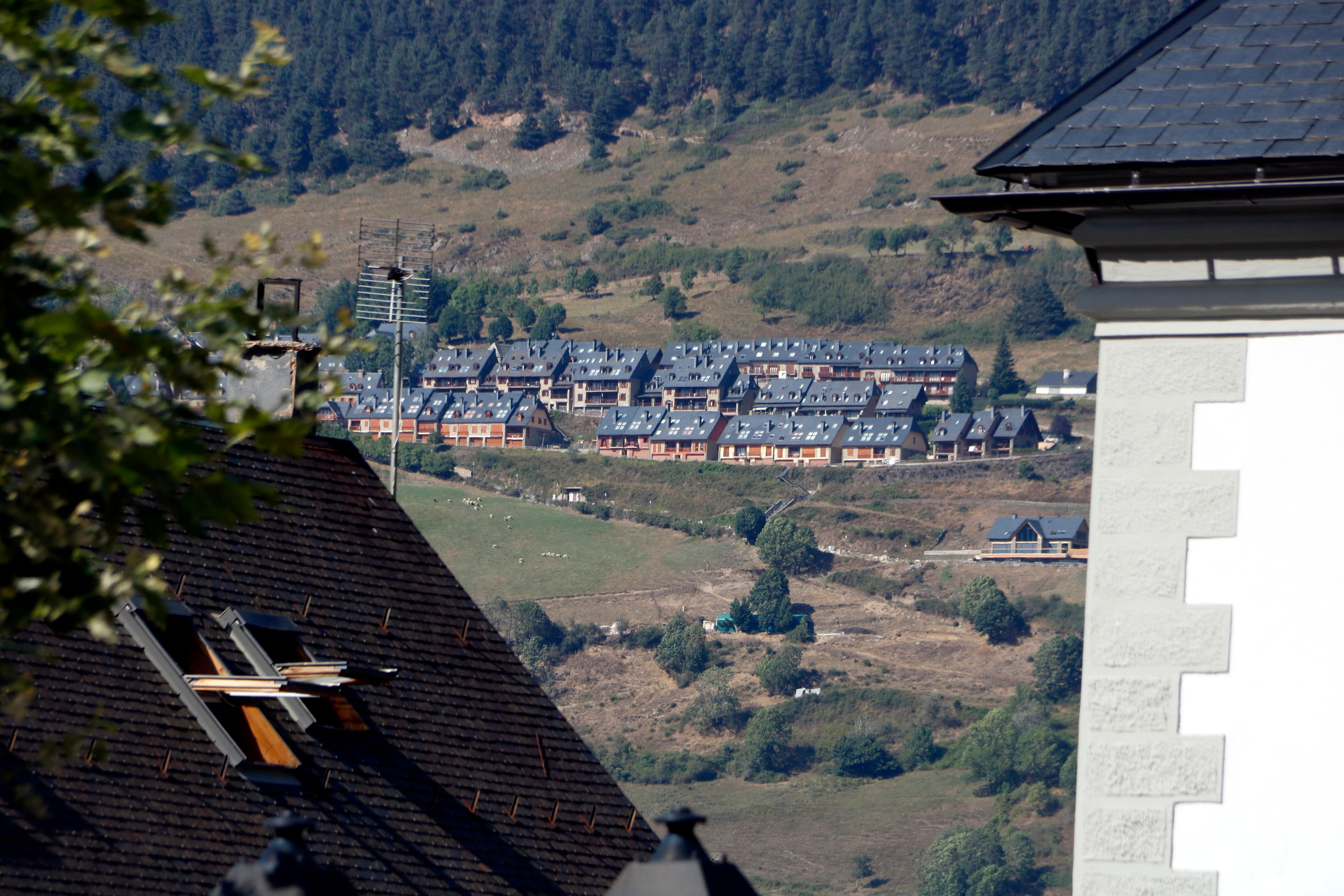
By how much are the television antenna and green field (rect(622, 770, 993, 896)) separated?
12010cm

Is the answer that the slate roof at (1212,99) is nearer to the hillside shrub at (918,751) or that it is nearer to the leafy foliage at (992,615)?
the hillside shrub at (918,751)

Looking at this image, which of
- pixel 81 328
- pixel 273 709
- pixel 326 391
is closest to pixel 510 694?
pixel 273 709

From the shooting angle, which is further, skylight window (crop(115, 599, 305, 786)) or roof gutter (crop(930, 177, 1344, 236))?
skylight window (crop(115, 599, 305, 786))

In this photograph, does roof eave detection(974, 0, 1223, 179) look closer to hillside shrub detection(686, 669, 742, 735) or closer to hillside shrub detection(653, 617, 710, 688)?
hillside shrub detection(686, 669, 742, 735)

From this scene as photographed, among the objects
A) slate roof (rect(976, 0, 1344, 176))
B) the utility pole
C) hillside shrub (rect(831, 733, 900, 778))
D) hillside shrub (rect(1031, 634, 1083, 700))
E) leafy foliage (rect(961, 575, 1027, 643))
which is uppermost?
slate roof (rect(976, 0, 1344, 176))

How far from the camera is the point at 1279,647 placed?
5223mm

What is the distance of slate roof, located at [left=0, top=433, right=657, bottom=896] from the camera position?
28.0 feet

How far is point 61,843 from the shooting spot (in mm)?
8250

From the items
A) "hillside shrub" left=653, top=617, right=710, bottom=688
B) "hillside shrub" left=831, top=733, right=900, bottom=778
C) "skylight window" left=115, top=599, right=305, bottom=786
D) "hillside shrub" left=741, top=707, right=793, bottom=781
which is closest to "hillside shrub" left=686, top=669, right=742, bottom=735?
"hillside shrub" left=653, top=617, right=710, bottom=688

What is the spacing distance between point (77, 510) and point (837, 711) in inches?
7393

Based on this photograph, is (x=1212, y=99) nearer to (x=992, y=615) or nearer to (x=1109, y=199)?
(x=1109, y=199)

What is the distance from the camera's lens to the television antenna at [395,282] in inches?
641

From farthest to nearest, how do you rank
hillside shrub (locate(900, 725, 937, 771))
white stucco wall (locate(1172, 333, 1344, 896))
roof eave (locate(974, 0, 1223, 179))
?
hillside shrub (locate(900, 725, 937, 771)) < roof eave (locate(974, 0, 1223, 179)) < white stucco wall (locate(1172, 333, 1344, 896))

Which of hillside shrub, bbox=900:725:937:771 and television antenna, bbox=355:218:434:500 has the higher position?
television antenna, bbox=355:218:434:500
